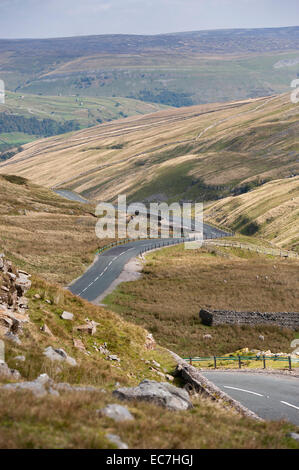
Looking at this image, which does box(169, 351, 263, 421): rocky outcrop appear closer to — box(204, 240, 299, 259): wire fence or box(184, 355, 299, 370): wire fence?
box(184, 355, 299, 370): wire fence

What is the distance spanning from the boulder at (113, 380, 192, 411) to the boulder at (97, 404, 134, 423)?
149cm

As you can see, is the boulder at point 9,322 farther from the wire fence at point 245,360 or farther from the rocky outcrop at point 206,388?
the wire fence at point 245,360

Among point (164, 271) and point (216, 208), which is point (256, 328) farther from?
point (216, 208)

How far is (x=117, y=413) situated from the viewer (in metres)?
10.0

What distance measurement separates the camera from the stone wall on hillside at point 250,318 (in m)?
39.9

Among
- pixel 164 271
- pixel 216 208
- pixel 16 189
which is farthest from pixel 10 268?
pixel 216 208

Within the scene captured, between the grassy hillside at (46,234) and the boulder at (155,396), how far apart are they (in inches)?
1555

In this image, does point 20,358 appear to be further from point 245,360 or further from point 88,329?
point 245,360

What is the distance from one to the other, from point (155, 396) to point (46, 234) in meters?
68.2

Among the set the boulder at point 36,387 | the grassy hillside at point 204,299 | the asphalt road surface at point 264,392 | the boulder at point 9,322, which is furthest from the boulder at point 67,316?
the grassy hillside at point 204,299

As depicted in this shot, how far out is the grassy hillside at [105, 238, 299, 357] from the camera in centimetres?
3669

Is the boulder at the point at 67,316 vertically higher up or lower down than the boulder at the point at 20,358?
higher up

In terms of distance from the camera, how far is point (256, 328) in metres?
39.4

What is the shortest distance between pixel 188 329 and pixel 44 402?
1155 inches
